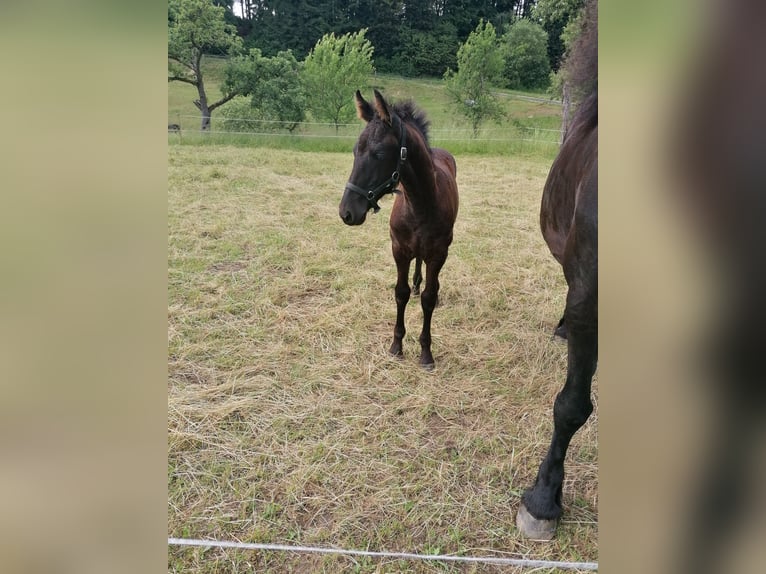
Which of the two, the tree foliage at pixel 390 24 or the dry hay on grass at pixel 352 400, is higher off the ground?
the tree foliage at pixel 390 24

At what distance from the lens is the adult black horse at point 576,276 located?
4.82 feet

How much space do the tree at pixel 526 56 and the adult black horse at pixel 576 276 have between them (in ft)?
0.65

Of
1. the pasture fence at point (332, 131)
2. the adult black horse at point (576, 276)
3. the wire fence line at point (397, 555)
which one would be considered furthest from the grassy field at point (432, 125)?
the wire fence line at point (397, 555)

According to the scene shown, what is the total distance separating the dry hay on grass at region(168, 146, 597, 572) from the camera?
6.63 feet

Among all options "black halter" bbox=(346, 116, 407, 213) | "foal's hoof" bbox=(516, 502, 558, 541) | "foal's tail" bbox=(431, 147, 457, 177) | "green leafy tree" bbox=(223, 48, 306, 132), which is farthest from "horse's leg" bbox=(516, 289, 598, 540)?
"green leafy tree" bbox=(223, 48, 306, 132)

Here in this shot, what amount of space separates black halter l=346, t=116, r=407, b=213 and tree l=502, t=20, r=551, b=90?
0.66m

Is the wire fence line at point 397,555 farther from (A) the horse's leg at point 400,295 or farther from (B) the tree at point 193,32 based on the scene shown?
(B) the tree at point 193,32

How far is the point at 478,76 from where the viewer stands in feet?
10.1

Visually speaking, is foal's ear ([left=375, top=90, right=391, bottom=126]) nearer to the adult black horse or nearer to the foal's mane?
the foal's mane

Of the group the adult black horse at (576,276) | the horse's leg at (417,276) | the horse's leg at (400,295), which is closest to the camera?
the adult black horse at (576,276)

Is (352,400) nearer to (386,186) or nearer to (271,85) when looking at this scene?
(386,186)
